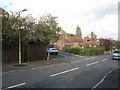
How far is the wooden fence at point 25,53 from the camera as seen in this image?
17.2 m

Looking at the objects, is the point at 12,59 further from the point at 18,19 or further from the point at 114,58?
the point at 114,58

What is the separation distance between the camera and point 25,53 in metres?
20.1

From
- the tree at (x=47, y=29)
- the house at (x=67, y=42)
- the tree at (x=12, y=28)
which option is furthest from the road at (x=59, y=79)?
the house at (x=67, y=42)

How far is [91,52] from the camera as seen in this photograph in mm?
A: 42719

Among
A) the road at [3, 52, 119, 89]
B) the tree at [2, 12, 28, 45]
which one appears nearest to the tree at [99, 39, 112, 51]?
the tree at [2, 12, 28, 45]

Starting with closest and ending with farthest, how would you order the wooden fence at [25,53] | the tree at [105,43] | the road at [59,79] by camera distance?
the road at [59,79] < the wooden fence at [25,53] < the tree at [105,43]

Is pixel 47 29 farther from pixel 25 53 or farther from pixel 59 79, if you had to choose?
pixel 59 79

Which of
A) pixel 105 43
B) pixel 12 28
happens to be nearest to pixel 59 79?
pixel 12 28

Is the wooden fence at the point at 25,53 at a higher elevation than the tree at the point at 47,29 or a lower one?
lower

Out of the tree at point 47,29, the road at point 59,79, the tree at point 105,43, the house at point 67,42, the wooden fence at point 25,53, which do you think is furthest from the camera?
the house at point 67,42

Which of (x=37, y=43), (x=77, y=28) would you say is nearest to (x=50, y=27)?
Answer: (x=37, y=43)

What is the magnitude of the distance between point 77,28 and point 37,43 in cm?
9143

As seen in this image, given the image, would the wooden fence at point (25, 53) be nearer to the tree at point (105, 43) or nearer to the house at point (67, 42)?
the tree at point (105, 43)

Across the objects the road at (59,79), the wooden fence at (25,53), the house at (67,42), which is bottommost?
the road at (59,79)
